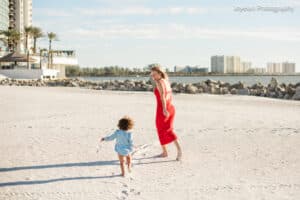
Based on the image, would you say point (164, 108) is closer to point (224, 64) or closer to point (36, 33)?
point (36, 33)

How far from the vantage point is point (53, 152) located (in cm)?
743

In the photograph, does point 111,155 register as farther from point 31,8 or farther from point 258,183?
point 31,8

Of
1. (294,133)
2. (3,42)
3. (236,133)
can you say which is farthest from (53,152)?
(3,42)

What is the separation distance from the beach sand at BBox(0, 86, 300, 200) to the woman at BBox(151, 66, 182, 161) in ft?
1.14

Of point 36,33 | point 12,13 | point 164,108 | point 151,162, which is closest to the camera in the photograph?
point 151,162

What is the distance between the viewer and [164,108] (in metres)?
6.88

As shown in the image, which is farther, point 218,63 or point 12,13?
point 218,63

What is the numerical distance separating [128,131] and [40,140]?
2971 millimetres

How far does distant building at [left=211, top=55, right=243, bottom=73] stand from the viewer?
138 meters

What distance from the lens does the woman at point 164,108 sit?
6867 mm

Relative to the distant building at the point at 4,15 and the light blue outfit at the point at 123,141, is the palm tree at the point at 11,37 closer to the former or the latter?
the distant building at the point at 4,15

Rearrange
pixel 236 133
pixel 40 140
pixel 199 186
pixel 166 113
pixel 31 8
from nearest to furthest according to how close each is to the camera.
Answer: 1. pixel 199 186
2. pixel 166 113
3. pixel 40 140
4. pixel 236 133
5. pixel 31 8

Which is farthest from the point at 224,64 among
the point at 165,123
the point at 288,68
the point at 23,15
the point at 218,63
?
the point at 165,123

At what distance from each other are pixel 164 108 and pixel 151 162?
853 mm
